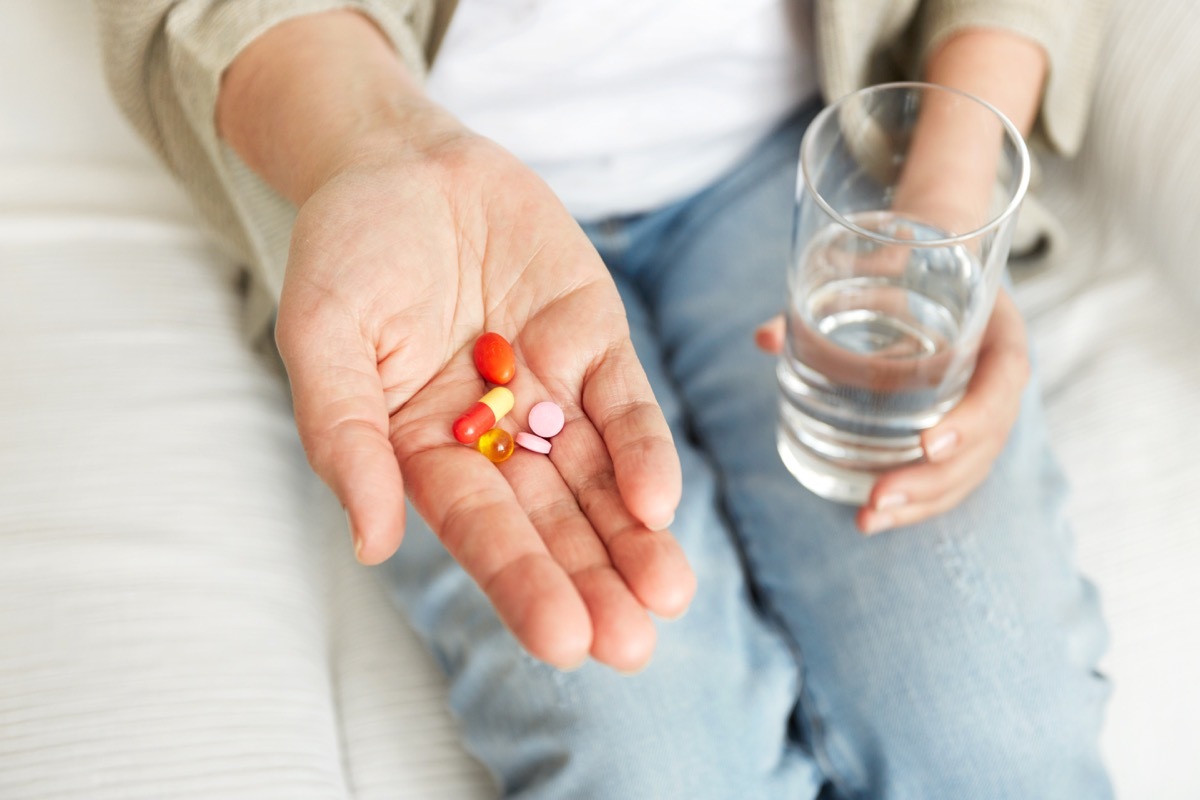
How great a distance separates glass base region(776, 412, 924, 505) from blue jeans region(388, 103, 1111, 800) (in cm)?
2

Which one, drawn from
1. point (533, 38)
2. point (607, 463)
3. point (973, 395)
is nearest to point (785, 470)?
point (973, 395)

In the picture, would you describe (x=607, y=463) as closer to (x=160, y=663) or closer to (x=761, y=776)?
(x=761, y=776)

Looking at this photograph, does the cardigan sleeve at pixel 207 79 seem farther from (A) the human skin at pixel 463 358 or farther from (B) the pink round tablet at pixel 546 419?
(B) the pink round tablet at pixel 546 419

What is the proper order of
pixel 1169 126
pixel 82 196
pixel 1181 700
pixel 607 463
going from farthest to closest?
pixel 82 196 → pixel 1169 126 → pixel 1181 700 → pixel 607 463

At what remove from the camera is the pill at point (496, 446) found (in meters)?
0.72

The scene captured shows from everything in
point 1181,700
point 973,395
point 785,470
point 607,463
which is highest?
point 607,463

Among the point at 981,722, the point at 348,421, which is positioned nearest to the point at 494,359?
the point at 348,421

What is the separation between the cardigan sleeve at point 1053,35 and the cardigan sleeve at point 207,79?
546mm

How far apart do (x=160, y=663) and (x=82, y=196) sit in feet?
2.16

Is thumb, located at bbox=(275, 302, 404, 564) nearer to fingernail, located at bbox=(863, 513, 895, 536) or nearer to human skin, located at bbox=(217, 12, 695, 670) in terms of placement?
human skin, located at bbox=(217, 12, 695, 670)

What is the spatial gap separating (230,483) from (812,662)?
592 millimetres

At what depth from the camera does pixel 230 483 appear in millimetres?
1021

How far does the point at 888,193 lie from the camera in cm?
98

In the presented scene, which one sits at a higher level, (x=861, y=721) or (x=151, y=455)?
(x=151, y=455)
